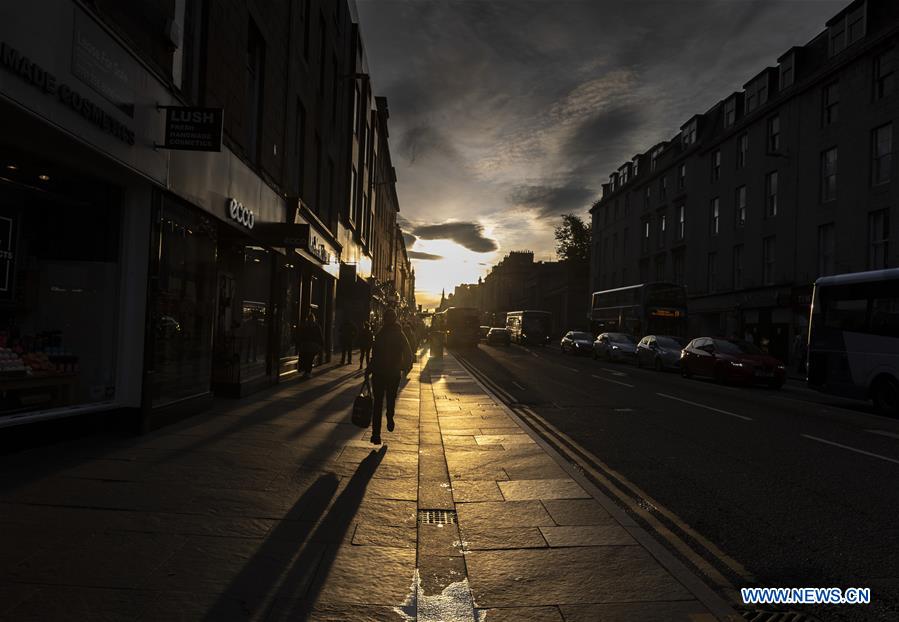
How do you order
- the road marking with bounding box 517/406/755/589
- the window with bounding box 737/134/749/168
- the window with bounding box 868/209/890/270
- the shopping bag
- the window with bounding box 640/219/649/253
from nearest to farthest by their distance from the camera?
the road marking with bounding box 517/406/755/589, the shopping bag, the window with bounding box 868/209/890/270, the window with bounding box 737/134/749/168, the window with bounding box 640/219/649/253

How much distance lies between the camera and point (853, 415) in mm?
12531

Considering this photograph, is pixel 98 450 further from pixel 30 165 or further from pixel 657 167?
pixel 657 167

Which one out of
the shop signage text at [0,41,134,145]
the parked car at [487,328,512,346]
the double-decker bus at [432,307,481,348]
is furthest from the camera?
the parked car at [487,328,512,346]

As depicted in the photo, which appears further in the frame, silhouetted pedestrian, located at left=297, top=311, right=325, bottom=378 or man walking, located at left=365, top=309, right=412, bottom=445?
silhouetted pedestrian, located at left=297, top=311, right=325, bottom=378

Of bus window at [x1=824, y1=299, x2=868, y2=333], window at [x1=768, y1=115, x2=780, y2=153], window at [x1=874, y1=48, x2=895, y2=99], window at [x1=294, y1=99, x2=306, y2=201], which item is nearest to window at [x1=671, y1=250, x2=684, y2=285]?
window at [x1=768, y1=115, x2=780, y2=153]

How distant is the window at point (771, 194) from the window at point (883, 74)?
7.29 metres

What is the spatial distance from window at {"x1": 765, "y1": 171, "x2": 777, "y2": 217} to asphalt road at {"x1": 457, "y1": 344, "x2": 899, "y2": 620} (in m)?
19.9

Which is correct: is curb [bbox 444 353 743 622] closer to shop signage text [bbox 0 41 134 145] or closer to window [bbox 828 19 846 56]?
shop signage text [bbox 0 41 134 145]

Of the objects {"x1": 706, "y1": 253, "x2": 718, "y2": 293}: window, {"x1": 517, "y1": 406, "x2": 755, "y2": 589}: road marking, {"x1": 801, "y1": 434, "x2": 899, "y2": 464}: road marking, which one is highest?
{"x1": 706, "y1": 253, "x2": 718, "y2": 293}: window

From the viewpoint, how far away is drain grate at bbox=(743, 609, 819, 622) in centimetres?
339

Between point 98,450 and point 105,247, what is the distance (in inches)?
99.6

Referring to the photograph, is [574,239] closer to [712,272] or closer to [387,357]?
[712,272]

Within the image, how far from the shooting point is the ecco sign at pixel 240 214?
10.5 meters

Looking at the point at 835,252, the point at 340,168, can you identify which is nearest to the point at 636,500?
the point at 340,168
